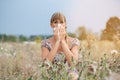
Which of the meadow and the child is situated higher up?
the child

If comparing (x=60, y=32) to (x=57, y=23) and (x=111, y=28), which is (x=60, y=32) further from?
(x=111, y=28)

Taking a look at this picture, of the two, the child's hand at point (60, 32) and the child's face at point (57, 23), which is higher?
the child's face at point (57, 23)

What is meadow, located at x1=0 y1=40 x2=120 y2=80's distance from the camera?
2196mm

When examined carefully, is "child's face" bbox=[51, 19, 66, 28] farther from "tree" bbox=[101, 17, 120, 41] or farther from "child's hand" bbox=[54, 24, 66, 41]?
"tree" bbox=[101, 17, 120, 41]

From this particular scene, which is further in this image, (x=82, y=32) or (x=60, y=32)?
(x=82, y=32)

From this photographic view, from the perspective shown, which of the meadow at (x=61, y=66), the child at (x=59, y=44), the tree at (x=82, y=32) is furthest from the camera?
the tree at (x=82, y=32)

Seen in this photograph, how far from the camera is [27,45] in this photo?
19.7 ft

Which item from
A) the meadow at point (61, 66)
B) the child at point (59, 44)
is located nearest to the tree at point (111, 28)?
the meadow at point (61, 66)

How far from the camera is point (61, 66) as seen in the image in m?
2.33

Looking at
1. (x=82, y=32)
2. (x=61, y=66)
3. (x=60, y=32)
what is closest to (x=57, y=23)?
(x=60, y=32)

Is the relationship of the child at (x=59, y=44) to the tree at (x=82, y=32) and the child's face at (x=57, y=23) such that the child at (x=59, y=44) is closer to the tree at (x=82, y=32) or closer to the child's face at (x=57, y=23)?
the child's face at (x=57, y=23)

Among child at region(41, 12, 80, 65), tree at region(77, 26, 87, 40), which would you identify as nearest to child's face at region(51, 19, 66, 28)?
child at region(41, 12, 80, 65)

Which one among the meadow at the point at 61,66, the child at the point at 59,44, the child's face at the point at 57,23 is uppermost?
the child's face at the point at 57,23

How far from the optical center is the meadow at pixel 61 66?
7.20 feet
